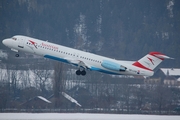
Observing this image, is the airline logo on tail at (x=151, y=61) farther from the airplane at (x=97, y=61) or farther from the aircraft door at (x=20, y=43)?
the aircraft door at (x=20, y=43)

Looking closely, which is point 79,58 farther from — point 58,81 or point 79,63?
point 58,81

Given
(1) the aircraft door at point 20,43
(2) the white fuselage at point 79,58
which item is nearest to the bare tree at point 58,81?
(1) the aircraft door at point 20,43

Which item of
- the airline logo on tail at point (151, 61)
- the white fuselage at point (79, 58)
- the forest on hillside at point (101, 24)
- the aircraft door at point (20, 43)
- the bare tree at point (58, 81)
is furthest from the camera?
the forest on hillside at point (101, 24)

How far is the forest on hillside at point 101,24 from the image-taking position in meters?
128

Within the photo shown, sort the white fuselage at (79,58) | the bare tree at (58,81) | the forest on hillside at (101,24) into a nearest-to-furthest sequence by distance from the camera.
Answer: the white fuselage at (79,58)
the bare tree at (58,81)
the forest on hillside at (101,24)

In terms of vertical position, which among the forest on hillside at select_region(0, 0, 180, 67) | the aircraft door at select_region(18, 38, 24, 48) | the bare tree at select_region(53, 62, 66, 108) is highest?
the forest on hillside at select_region(0, 0, 180, 67)

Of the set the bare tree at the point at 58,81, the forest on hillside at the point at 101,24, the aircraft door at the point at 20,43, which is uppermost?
the forest on hillside at the point at 101,24

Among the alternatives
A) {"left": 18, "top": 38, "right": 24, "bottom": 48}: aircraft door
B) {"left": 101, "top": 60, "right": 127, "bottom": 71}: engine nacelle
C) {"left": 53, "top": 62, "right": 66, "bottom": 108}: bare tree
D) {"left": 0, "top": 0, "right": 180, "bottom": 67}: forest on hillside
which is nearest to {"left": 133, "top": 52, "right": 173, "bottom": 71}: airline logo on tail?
{"left": 101, "top": 60, "right": 127, "bottom": 71}: engine nacelle

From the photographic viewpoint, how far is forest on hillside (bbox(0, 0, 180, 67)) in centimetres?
12769

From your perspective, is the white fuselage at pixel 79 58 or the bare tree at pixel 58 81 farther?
the bare tree at pixel 58 81

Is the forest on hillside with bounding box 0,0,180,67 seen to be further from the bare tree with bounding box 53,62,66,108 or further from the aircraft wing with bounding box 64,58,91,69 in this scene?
the aircraft wing with bounding box 64,58,91,69

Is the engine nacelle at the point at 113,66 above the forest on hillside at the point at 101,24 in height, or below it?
below

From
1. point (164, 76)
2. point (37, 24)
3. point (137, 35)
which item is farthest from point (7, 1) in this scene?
point (164, 76)

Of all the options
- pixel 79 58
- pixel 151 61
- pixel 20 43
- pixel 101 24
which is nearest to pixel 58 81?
pixel 20 43
